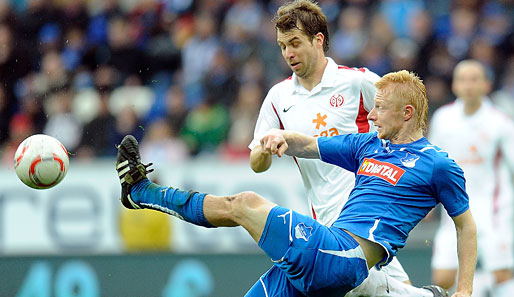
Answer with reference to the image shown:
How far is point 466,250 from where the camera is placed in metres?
4.98

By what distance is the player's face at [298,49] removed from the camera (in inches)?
230

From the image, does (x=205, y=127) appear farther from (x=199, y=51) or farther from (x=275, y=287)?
(x=275, y=287)

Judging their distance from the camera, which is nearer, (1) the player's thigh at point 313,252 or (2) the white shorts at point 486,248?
(1) the player's thigh at point 313,252

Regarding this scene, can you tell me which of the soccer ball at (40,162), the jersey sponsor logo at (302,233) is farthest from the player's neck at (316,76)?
the soccer ball at (40,162)

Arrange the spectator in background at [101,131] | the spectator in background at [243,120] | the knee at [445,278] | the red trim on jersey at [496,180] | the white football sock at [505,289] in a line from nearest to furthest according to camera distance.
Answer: the knee at [445,278] < the white football sock at [505,289] < the red trim on jersey at [496,180] < the spectator in background at [243,120] < the spectator in background at [101,131]

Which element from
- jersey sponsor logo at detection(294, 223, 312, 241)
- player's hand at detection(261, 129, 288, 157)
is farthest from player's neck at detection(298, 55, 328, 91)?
jersey sponsor logo at detection(294, 223, 312, 241)

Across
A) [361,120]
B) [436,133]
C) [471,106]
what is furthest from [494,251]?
[361,120]

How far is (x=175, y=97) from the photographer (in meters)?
11.8

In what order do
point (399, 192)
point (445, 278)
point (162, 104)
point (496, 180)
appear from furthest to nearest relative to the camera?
point (162, 104) < point (496, 180) < point (445, 278) < point (399, 192)

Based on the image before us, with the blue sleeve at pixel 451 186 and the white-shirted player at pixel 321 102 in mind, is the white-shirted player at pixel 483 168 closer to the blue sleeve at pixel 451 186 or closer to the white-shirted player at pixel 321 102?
the white-shirted player at pixel 321 102

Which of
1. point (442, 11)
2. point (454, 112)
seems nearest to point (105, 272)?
point (454, 112)

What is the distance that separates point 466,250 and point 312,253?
3.01ft

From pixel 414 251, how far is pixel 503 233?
1.52 meters

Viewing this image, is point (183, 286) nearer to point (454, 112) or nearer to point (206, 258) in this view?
point (206, 258)
